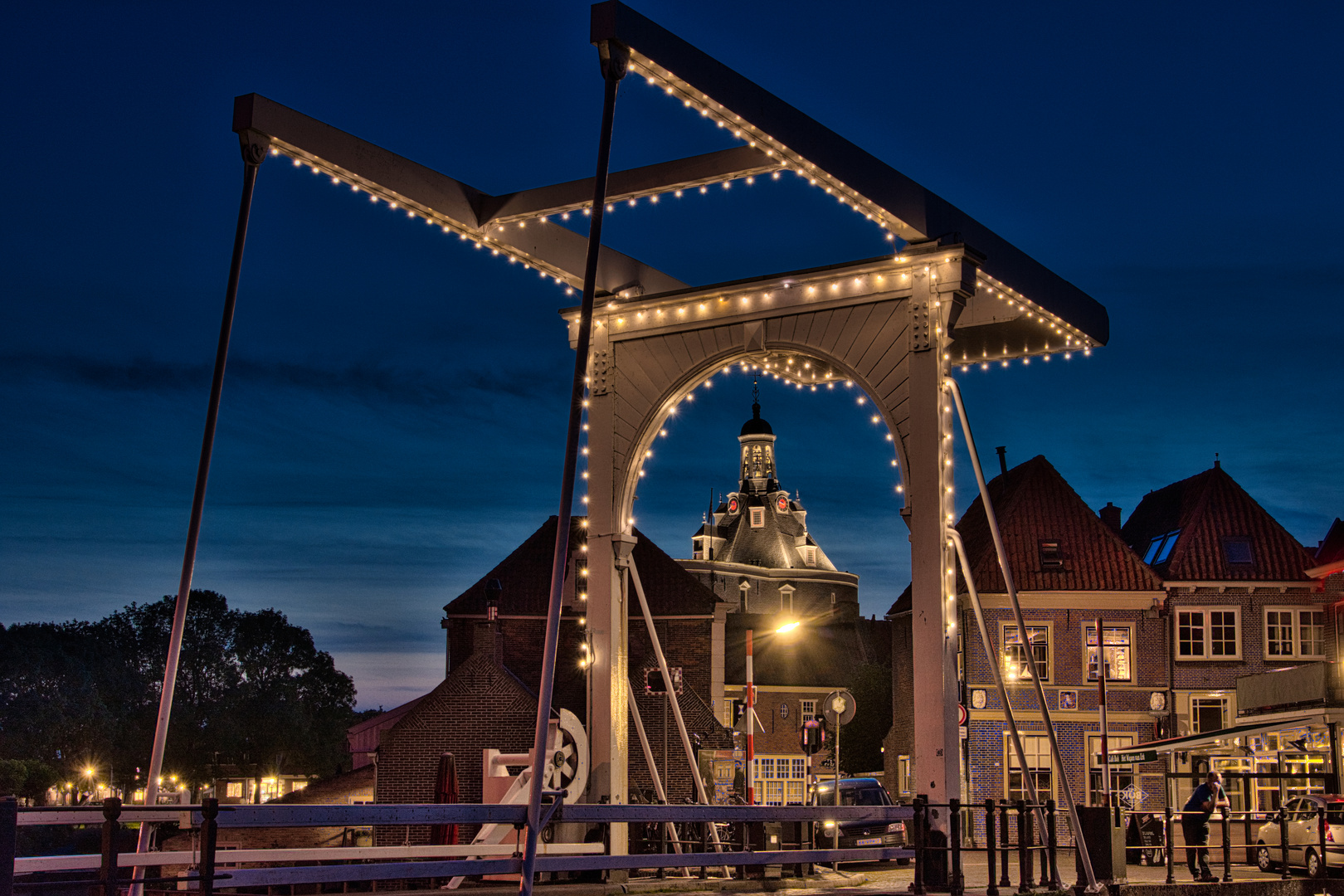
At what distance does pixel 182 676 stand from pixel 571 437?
219ft

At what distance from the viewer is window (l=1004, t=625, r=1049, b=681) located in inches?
1387

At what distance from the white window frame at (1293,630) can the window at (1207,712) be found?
163 centimetres

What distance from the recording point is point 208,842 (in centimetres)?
756

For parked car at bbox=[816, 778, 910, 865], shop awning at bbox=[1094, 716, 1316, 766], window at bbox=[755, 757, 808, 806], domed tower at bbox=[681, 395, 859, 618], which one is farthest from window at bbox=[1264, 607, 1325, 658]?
domed tower at bbox=[681, 395, 859, 618]

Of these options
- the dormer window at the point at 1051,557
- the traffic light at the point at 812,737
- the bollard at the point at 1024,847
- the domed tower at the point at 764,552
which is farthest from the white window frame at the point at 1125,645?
the domed tower at the point at 764,552

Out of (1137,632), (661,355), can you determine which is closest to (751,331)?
(661,355)

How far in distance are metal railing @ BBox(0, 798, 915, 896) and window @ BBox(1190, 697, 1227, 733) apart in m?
25.5

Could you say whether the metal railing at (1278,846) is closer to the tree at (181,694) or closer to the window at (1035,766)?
the window at (1035,766)

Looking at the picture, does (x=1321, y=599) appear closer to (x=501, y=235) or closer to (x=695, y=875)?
(x=695, y=875)

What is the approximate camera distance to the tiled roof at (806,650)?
258 feet

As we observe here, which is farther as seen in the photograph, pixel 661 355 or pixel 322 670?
pixel 322 670

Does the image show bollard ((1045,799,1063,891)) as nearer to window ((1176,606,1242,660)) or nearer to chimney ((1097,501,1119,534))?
window ((1176,606,1242,660))

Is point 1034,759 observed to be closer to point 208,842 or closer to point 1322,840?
point 1322,840

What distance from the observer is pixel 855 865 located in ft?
69.3
